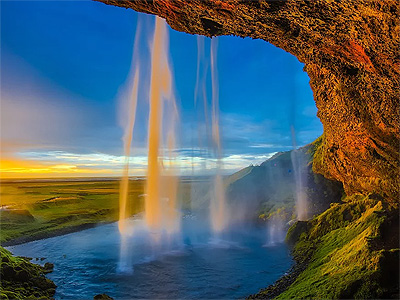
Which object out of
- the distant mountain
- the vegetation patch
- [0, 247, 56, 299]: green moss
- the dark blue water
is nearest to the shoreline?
the vegetation patch

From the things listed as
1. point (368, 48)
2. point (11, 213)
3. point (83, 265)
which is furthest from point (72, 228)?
point (368, 48)

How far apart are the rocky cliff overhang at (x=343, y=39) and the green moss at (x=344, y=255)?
4908mm

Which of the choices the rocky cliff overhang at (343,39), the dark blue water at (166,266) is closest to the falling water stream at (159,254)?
the dark blue water at (166,266)

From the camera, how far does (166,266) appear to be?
74.5ft

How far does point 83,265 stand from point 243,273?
15.8 metres

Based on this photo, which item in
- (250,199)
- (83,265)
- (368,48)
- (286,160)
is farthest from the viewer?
(286,160)

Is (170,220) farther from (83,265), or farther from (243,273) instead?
(243,273)

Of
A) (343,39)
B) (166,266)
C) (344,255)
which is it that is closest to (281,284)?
(344,255)

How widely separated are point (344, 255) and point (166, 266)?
1507 centimetres

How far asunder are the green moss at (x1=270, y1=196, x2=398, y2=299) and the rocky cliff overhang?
491 centimetres

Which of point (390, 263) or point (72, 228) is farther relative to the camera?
point (72, 228)

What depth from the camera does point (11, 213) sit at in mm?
46938

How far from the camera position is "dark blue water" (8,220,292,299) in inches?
727

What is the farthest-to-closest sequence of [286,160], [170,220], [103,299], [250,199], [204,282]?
[286,160]
[250,199]
[170,220]
[204,282]
[103,299]
